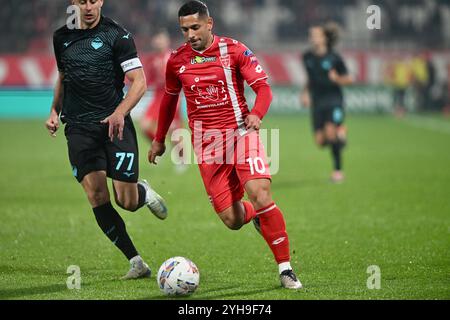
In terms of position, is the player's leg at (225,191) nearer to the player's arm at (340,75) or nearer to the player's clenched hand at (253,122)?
the player's clenched hand at (253,122)

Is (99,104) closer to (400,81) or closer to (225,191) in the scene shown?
(225,191)

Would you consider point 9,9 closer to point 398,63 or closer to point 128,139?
point 398,63

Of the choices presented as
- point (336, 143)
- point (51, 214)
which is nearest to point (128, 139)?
point (51, 214)

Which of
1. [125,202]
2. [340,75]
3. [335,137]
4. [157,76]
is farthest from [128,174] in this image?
[157,76]

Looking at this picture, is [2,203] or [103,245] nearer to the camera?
[103,245]

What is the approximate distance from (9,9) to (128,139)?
84.7 ft

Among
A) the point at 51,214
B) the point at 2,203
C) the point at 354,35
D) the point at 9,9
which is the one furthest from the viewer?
the point at 354,35

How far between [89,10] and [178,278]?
2399 millimetres

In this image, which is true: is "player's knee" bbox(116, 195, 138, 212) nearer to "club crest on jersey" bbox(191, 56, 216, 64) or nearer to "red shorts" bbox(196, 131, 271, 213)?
"red shorts" bbox(196, 131, 271, 213)

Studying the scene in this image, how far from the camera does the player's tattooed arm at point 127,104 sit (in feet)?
24.0

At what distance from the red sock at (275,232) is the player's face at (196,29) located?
4.82 ft

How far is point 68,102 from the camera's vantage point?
7781 millimetres

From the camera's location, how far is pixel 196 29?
7301 mm
